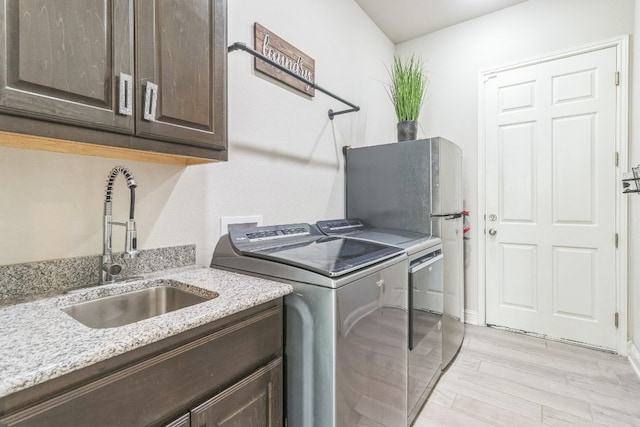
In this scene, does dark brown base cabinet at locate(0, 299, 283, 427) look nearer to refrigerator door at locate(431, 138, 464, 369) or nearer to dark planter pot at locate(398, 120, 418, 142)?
refrigerator door at locate(431, 138, 464, 369)

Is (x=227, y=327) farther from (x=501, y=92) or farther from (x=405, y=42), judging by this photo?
(x=405, y=42)

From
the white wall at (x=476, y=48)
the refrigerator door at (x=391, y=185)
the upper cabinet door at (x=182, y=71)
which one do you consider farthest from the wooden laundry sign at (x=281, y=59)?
the white wall at (x=476, y=48)

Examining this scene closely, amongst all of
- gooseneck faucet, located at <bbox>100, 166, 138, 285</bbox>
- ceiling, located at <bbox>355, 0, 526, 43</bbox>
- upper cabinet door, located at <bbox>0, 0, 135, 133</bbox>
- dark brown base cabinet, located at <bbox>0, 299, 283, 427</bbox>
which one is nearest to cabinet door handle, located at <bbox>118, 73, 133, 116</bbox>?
upper cabinet door, located at <bbox>0, 0, 135, 133</bbox>

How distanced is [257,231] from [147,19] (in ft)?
3.07

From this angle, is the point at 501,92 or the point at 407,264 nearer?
the point at 407,264

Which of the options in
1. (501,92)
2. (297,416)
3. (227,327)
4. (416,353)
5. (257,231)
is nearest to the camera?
(227,327)

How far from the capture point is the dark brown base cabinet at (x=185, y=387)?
57 centimetres

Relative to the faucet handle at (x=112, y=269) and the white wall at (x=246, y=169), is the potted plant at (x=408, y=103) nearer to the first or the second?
the white wall at (x=246, y=169)

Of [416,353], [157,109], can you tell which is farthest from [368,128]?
[157,109]

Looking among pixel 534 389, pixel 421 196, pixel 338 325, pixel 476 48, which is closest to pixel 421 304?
pixel 421 196

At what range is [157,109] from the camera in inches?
38.4

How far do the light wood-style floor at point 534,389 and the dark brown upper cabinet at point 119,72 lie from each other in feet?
6.10

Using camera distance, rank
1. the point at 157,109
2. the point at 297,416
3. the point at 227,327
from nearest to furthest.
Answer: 1. the point at 227,327
2. the point at 157,109
3. the point at 297,416

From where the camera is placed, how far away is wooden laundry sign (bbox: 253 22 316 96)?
169 centimetres
